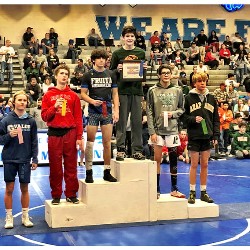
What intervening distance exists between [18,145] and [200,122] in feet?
8.26

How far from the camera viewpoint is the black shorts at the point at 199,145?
266 inches

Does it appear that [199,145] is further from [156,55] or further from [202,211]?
[156,55]

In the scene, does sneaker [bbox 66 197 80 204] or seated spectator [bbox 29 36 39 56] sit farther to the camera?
seated spectator [bbox 29 36 39 56]

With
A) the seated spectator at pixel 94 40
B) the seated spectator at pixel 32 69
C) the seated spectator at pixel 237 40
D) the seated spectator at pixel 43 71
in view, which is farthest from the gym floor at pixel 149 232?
the seated spectator at pixel 237 40

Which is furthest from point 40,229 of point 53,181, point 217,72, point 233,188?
point 217,72

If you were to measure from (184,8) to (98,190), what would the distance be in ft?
59.7

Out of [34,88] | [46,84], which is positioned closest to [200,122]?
[46,84]

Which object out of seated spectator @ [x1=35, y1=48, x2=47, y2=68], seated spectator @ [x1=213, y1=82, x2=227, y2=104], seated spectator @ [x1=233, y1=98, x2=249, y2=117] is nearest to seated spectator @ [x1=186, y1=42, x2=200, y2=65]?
seated spectator @ [x1=213, y1=82, x2=227, y2=104]

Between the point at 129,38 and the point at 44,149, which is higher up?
the point at 129,38

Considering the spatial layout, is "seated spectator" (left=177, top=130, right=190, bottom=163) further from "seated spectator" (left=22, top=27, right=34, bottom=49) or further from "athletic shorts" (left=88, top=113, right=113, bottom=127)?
"seated spectator" (left=22, top=27, right=34, bottom=49)

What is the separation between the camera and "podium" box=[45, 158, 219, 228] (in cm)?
616

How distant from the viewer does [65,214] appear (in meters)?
6.12

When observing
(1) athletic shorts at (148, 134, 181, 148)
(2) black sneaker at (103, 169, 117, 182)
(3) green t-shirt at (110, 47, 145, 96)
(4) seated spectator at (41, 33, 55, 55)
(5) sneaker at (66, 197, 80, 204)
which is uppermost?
(4) seated spectator at (41, 33, 55, 55)
